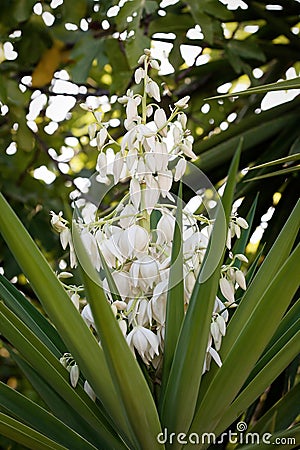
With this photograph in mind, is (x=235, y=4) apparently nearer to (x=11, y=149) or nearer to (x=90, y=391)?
(x=11, y=149)

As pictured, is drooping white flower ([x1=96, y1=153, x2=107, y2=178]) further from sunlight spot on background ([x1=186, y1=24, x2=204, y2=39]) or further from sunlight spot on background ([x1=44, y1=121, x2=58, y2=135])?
sunlight spot on background ([x1=44, y1=121, x2=58, y2=135])

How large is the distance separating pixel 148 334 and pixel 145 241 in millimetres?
100

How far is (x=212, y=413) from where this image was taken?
723mm

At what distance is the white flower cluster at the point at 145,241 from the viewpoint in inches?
30.8

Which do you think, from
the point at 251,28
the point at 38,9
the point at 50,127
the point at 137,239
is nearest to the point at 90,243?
the point at 137,239

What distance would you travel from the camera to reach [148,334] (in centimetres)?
77

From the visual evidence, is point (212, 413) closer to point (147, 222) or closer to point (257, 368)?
point (257, 368)

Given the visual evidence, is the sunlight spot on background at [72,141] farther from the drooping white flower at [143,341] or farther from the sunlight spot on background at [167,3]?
the drooping white flower at [143,341]

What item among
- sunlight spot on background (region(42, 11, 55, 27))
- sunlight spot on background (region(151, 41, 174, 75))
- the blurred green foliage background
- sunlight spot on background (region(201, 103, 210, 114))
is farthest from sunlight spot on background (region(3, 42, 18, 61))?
sunlight spot on background (region(201, 103, 210, 114))

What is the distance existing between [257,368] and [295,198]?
0.73m

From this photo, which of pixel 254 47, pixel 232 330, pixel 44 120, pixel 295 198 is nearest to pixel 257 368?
pixel 232 330

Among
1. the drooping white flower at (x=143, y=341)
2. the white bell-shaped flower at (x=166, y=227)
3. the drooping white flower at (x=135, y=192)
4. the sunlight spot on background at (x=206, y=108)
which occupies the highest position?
the drooping white flower at (x=135, y=192)

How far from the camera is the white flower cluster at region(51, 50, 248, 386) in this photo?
2.57 feet

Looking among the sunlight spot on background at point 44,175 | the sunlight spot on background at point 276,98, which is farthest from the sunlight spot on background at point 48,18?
the sunlight spot on background at point 276,98
